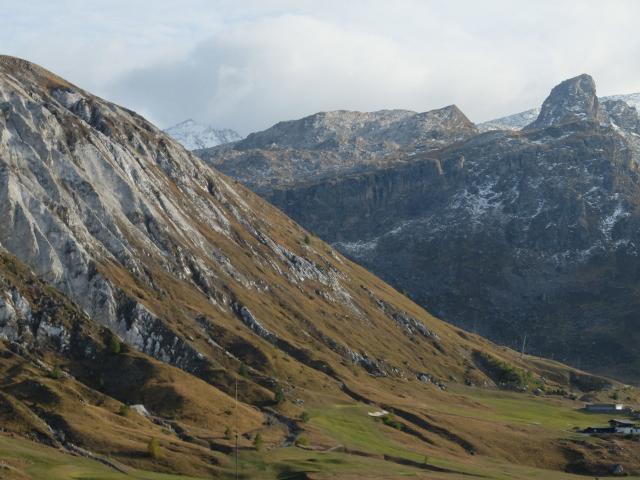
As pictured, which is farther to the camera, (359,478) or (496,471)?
(496,471)

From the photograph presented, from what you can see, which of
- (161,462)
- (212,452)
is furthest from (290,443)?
(161,462)

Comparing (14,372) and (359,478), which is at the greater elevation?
(14,372)

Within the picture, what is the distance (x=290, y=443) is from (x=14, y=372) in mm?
53249

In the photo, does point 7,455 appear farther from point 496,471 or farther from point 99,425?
point 496,471

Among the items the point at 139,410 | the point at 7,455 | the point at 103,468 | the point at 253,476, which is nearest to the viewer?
the point at 7,455

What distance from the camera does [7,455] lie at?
5541 inches

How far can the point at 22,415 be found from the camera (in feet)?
523

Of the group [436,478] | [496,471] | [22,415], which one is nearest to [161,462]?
[22,415]

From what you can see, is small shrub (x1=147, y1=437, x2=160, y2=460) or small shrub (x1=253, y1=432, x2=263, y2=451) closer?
small shrub (x1=147, y1=437, x2=160, y2=460)

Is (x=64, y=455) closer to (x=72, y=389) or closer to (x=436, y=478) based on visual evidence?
(x=72, y=389)

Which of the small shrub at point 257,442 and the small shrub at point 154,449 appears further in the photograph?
the small shrub at point 257,442

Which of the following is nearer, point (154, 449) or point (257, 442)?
point (154, 449)

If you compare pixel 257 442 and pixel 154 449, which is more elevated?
pixel 257 442

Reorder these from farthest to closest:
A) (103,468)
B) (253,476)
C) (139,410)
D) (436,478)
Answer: (139,410) → (436,478) → (253,476) → (103,468)
